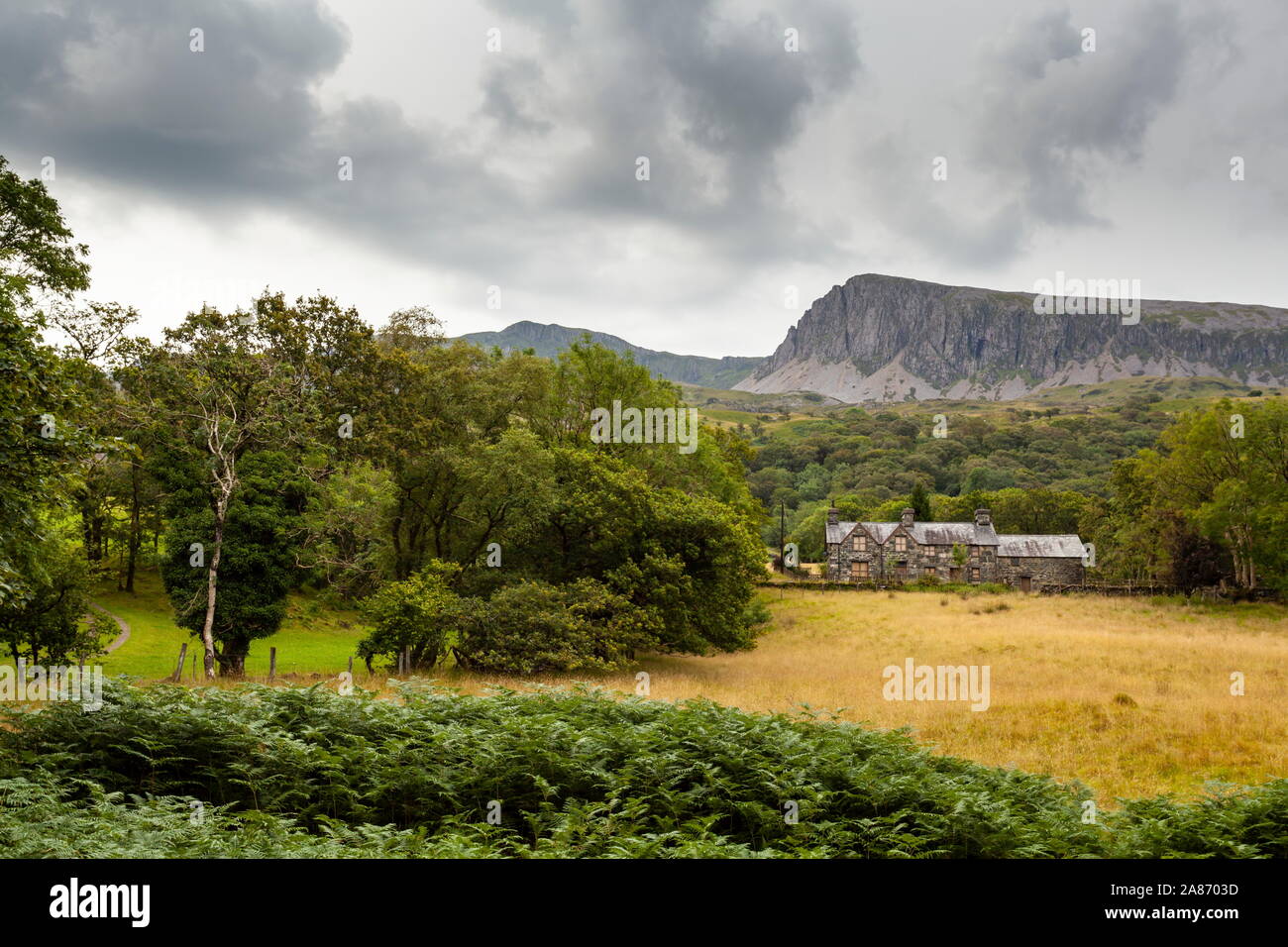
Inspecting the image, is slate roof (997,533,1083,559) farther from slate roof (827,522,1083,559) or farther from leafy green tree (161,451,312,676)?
leafy green tree (161,451,312,676)

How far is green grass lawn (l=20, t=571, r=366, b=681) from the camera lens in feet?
108

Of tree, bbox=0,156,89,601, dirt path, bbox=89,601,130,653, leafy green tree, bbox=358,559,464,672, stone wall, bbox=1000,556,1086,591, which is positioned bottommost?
stone wall, bbox=1000,556,1086,591

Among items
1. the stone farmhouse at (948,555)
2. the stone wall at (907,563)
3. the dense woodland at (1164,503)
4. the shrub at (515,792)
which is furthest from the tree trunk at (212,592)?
the stone wall at (907,563)

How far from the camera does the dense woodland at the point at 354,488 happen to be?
21.2 m

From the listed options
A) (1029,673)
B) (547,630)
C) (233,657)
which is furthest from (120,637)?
(1029,673)

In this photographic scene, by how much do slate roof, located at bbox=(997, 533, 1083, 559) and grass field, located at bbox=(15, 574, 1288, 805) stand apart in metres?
22.8

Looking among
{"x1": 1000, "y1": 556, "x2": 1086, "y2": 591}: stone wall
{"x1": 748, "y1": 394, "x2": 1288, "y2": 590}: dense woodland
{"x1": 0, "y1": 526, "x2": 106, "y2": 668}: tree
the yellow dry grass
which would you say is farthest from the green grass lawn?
{"x1": 1000, "y1": 556, "x2": 1086, "y2": 591}: stone wall

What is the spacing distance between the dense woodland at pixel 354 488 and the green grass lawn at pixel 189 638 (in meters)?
1.85

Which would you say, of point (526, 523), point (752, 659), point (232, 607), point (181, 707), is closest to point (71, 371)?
point (181, 707)

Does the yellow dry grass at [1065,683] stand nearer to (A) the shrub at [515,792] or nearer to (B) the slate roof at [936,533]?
(A) the shrub at [515,792]

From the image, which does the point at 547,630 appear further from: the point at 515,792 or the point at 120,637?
the point at 120,637

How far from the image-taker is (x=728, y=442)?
59.2m

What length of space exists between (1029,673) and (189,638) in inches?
1276
